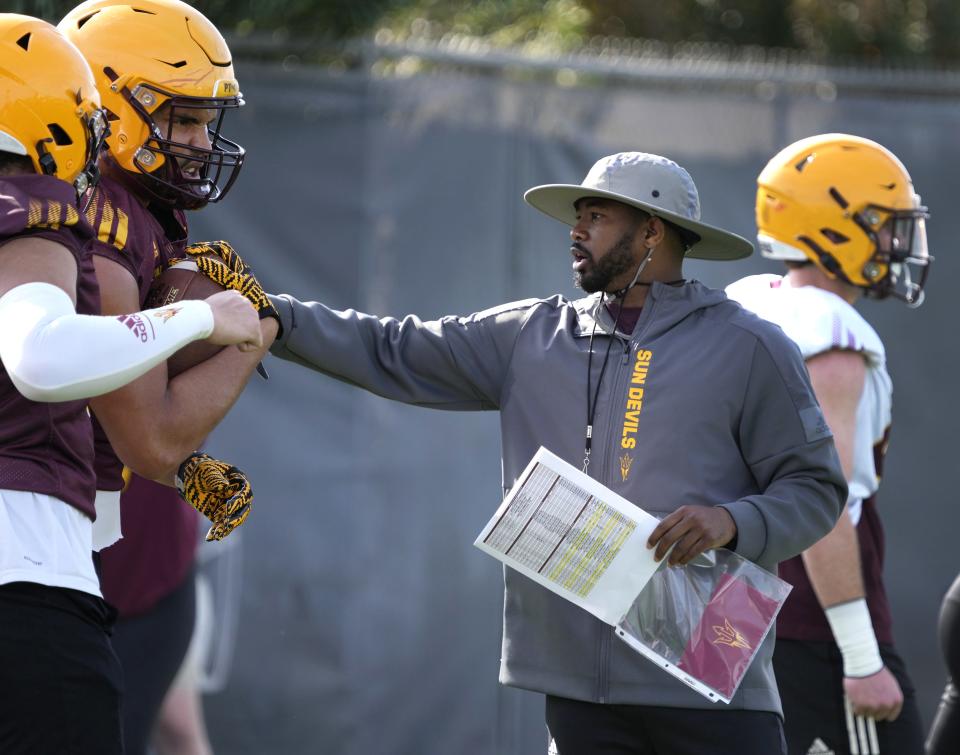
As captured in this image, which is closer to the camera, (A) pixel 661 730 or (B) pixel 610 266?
(A) pixel 661 730

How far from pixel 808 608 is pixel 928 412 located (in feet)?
8.29

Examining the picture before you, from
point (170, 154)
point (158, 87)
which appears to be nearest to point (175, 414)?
point (170, 154)

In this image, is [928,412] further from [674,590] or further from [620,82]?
[674,590]

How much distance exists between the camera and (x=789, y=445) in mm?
3557

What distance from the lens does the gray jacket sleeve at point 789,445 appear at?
3543 mm

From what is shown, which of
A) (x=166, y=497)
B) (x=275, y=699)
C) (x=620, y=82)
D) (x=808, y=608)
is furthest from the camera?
(x=620, y=82)


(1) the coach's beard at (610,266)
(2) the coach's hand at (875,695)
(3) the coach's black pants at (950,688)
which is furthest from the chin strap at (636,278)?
(3) the coach's black pants at (950,688)

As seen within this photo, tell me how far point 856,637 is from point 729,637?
2.96 feet

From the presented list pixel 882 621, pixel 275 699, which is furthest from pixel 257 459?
pixel 882 621

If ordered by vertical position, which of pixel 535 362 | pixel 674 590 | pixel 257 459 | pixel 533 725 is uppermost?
pixel 535 362

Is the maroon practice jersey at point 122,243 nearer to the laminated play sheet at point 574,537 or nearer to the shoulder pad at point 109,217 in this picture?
the shoulder pad at point 109,217

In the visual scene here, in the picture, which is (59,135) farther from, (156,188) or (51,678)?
(51,678)

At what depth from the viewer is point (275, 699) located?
6016 mm

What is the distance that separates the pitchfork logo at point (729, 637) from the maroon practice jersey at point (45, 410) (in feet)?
4.63
